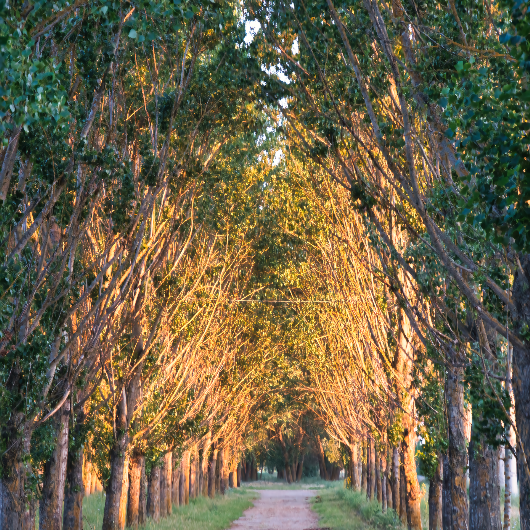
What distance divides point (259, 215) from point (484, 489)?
35.8 ft

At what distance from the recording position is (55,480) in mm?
9664

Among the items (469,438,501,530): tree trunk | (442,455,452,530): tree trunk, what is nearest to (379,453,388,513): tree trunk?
(442,455,452,530): tree trunk

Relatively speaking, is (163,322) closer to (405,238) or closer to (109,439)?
(109,439)

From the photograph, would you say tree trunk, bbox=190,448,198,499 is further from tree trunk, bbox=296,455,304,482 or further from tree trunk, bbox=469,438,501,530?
tree trunk, bbox=296,455,304,482

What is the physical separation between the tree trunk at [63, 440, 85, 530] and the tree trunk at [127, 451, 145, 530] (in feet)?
16.1

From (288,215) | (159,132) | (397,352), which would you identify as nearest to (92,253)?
(159,132)

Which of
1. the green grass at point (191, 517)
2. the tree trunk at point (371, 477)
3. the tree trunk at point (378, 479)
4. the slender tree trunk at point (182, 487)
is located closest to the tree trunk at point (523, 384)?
the green grass at point (191, 517)

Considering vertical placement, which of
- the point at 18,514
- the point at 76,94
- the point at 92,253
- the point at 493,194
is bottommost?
the point at 18,514

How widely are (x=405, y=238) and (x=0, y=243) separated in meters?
9.86

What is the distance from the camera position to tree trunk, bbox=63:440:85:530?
11.6 metres

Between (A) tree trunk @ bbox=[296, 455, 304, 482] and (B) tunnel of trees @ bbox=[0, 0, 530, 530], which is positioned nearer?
(B) tunnel of trees @ bbox=[0, 0, 530, 530]

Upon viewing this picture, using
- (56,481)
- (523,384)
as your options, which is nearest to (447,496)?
(523,384)

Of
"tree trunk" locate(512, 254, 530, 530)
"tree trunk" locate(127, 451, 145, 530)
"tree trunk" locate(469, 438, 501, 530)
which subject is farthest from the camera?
"tree trunk" locate(127, 451, 145, 530)

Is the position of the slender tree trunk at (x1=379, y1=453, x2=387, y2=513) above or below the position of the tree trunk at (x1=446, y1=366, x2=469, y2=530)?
below
